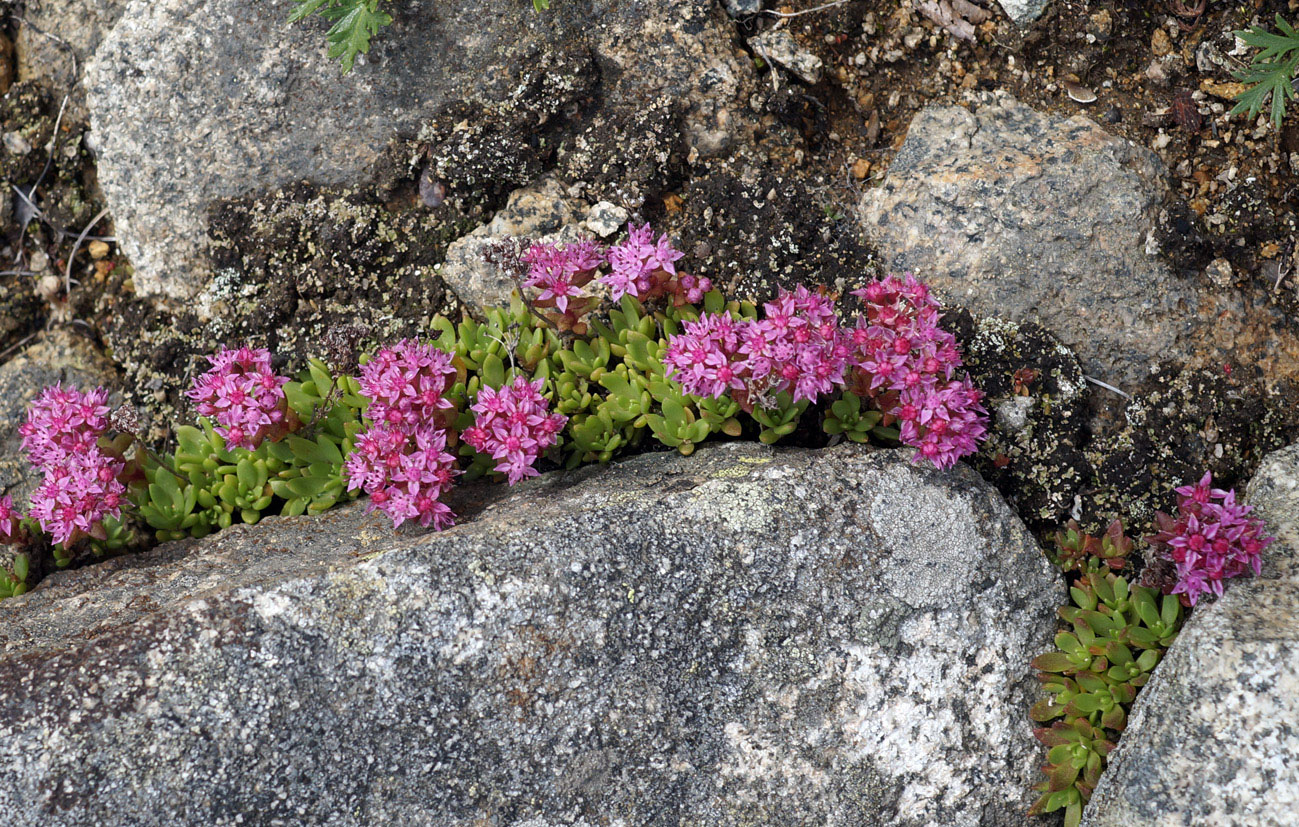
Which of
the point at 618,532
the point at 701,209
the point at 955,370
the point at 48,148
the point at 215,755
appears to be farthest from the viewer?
the point at 48,148

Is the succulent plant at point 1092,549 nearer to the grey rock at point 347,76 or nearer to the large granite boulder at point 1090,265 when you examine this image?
the large granite boulder at point 1090,265

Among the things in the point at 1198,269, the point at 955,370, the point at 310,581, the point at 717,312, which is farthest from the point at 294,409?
the point at 1198,269

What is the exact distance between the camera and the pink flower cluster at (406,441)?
3680mm

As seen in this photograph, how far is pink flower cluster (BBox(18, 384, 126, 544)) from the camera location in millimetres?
3877

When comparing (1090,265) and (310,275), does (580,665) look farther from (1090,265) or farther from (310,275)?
(1090,265)

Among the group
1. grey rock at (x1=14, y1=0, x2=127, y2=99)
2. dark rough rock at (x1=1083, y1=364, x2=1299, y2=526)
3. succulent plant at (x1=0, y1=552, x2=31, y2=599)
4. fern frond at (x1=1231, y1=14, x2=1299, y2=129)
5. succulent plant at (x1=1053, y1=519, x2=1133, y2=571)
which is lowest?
succulent plant at (x1=1053, y1=519, x2=1133, y2=571)

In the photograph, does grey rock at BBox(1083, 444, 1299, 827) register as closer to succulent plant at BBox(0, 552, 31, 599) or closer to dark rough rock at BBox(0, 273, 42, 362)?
succulent plant at BBox(0, 552, 31, 599)

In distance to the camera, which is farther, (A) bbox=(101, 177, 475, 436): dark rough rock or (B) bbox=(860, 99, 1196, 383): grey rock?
(A) bbox=(101, 177, 475, 436): dark rough rock

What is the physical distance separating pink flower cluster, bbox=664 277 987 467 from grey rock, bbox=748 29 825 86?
1.33 m

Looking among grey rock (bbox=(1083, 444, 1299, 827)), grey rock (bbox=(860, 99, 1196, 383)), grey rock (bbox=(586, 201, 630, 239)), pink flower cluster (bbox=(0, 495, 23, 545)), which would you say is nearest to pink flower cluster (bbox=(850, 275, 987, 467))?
grey rock (bbox=(860, 99, 1196, 383))

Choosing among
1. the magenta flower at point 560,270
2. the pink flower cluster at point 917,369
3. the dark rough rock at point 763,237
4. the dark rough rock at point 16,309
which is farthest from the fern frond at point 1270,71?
the dark rough rock at point 16,309

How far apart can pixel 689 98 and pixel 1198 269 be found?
7.79 feet

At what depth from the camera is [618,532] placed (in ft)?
11.6

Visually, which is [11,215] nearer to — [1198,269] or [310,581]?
[310,581]
